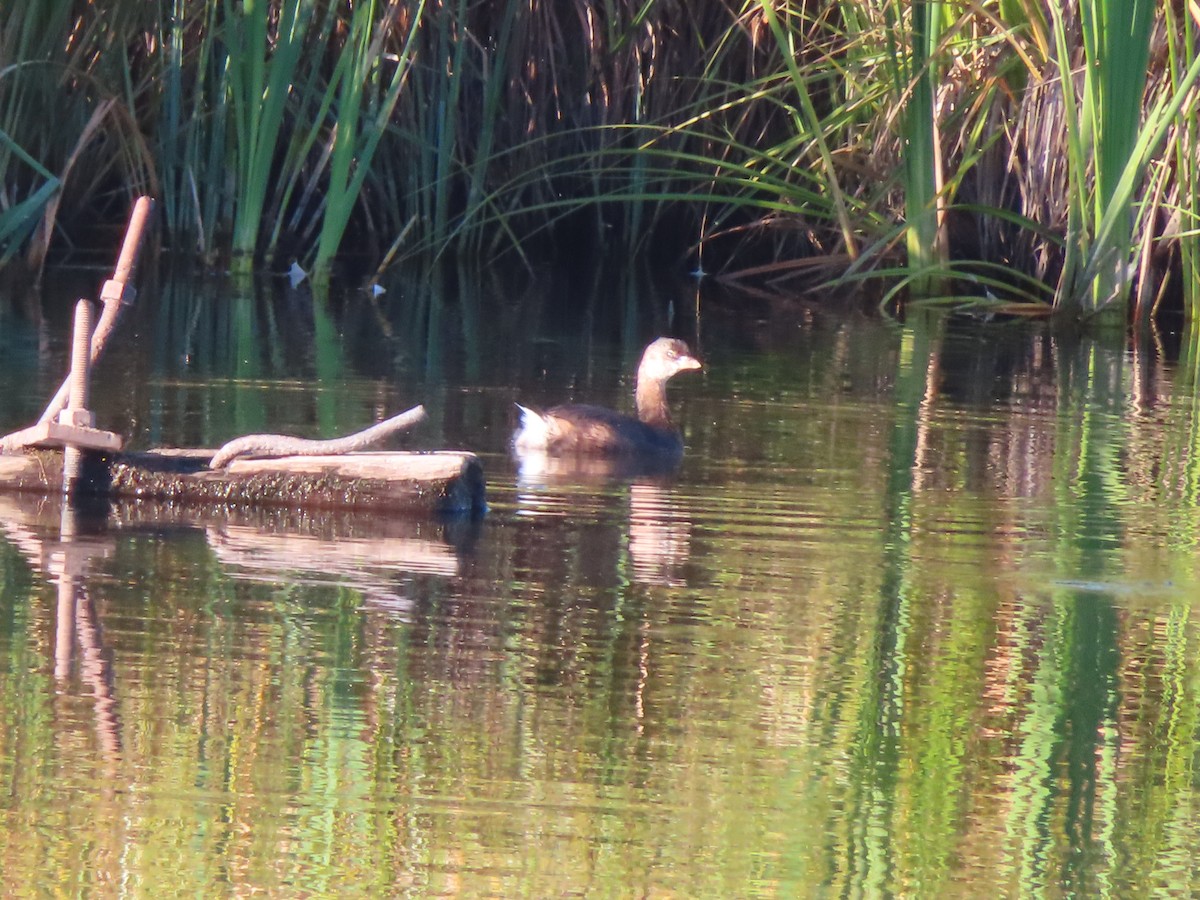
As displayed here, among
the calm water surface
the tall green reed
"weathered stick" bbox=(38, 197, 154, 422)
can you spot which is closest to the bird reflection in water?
the calm water surface

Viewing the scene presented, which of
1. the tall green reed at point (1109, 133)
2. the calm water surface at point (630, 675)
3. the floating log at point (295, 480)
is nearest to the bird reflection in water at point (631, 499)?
the calm water surface at point (630, 675)

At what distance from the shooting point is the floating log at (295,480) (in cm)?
596

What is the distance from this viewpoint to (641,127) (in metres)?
12.7

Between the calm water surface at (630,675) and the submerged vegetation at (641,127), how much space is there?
12.5 feet

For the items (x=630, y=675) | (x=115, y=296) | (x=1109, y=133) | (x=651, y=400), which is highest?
(x=1109, y=133)

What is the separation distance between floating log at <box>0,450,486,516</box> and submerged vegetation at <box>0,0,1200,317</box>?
5.25 meters

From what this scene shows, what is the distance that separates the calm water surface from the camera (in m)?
3.43

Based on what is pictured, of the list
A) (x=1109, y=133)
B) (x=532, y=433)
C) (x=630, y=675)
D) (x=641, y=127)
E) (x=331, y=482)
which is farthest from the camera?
(x=641, y=127)

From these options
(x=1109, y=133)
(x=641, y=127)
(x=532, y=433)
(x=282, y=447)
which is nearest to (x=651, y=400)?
(x=532, y=433)

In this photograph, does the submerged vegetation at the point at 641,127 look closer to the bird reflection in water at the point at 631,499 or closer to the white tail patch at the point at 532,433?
the white tail patch at the point at 532,433

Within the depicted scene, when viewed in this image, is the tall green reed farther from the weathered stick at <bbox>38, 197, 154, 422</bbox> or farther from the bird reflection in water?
the weathered stick at <bbox>38, 197, 154, 422</bbox>

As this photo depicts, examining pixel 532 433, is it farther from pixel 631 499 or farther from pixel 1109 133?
pixel 1109 133

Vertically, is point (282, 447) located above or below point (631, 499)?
above

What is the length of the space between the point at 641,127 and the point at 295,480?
7.10 metres
